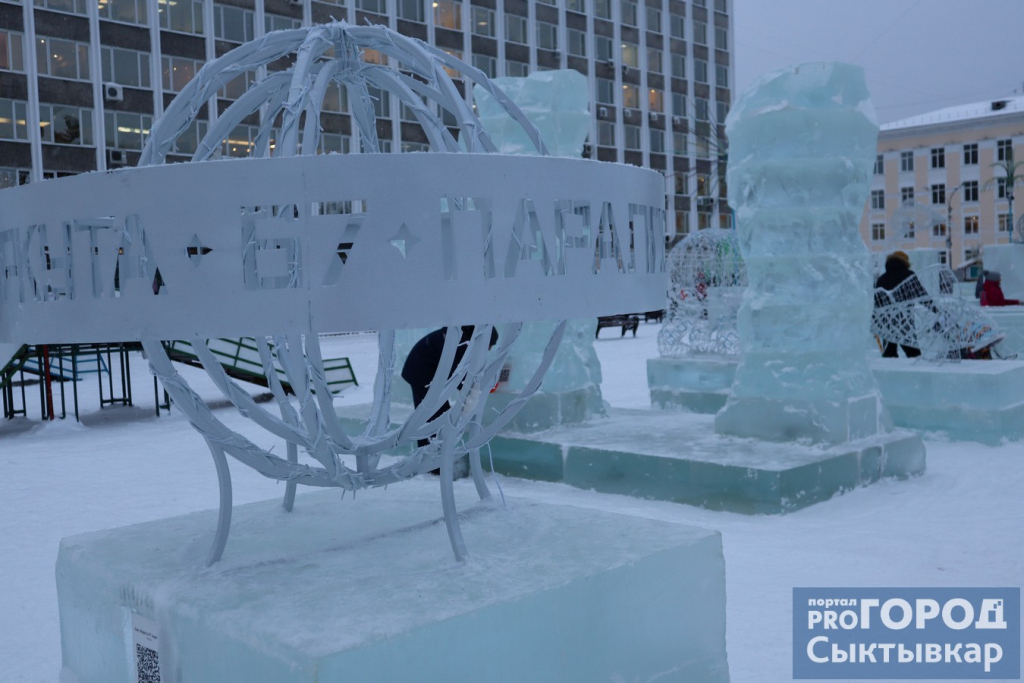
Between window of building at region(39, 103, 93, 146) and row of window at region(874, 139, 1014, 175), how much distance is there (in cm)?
3719

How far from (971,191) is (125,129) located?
137 feet

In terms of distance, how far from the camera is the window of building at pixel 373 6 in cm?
3303

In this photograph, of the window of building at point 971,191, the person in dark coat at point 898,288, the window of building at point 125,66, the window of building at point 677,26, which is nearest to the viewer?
the person in dark coat at point 898,288

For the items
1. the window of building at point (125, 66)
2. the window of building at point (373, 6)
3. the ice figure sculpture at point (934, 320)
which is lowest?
the ice figure sculpture at point (934, 320)

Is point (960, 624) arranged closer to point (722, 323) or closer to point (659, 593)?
point (659, 593)

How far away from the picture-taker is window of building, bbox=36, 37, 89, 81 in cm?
2898

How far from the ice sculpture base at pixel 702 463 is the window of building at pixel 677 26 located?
41.3m

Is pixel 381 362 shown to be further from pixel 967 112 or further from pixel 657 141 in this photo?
pixel 967 112

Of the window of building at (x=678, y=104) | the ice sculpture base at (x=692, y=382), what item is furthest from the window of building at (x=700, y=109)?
the ice sculpture base at (x=692, y=382)

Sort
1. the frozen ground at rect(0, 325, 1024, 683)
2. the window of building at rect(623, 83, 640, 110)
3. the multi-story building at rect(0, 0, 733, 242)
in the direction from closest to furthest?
the frozen ground at rect(0, 325, 1024, 683), the multi-story building at rect(0, 0, 733, 242), the window of building at rect(623, 83, 640, 110)

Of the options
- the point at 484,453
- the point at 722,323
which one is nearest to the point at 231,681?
the point at 484,453

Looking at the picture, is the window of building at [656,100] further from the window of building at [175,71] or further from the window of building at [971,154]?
the window of building at [175,71]

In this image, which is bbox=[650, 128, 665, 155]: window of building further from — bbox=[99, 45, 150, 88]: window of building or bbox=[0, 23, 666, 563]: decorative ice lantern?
bbox=[0, 23, 666, 563]: decorative ice lantern

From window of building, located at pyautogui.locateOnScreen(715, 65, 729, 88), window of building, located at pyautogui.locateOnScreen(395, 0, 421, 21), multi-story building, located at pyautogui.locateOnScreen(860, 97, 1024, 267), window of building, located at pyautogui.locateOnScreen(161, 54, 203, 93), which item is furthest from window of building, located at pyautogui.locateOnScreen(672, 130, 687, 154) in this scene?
window of building, located at pyautogui.locateOnScreen(161, 54, 203, 93)
